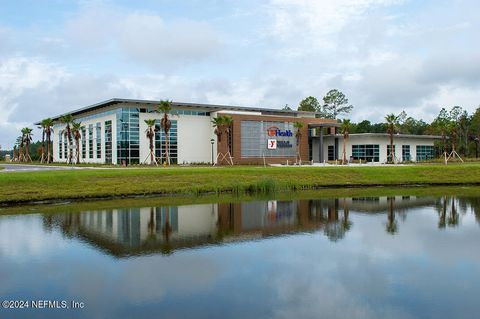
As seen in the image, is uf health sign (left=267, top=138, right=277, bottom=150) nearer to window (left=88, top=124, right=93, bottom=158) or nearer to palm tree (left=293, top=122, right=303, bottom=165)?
palm tree (left=293, top=122, right=303, bottom=165)

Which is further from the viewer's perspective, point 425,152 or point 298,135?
point 425,152

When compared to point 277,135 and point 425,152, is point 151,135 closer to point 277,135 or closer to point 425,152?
point 277,135

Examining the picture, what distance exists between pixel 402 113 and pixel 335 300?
5281 inches

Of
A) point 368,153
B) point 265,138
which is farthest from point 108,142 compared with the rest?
point 368,153

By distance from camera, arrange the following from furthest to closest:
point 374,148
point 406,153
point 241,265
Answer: point 406,153
point 374,148
point 241,265

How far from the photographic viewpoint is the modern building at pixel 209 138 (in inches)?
2470

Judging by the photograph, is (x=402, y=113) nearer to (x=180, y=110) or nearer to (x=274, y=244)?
(x=180, y=110)

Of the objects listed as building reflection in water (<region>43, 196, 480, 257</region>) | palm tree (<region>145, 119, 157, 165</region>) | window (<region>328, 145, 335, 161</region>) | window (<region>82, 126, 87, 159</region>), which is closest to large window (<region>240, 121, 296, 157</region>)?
window (<region>328, 145, 335, 161</region>)

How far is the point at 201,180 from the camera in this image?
36062 millimetres

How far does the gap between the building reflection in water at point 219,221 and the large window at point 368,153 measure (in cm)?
4868

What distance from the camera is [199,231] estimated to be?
1862cm

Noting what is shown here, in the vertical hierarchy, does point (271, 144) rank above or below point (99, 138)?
below

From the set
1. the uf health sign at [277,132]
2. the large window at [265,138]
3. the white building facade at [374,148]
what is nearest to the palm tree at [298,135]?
the large window at [265,138]

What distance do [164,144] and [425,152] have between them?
5010 cm
